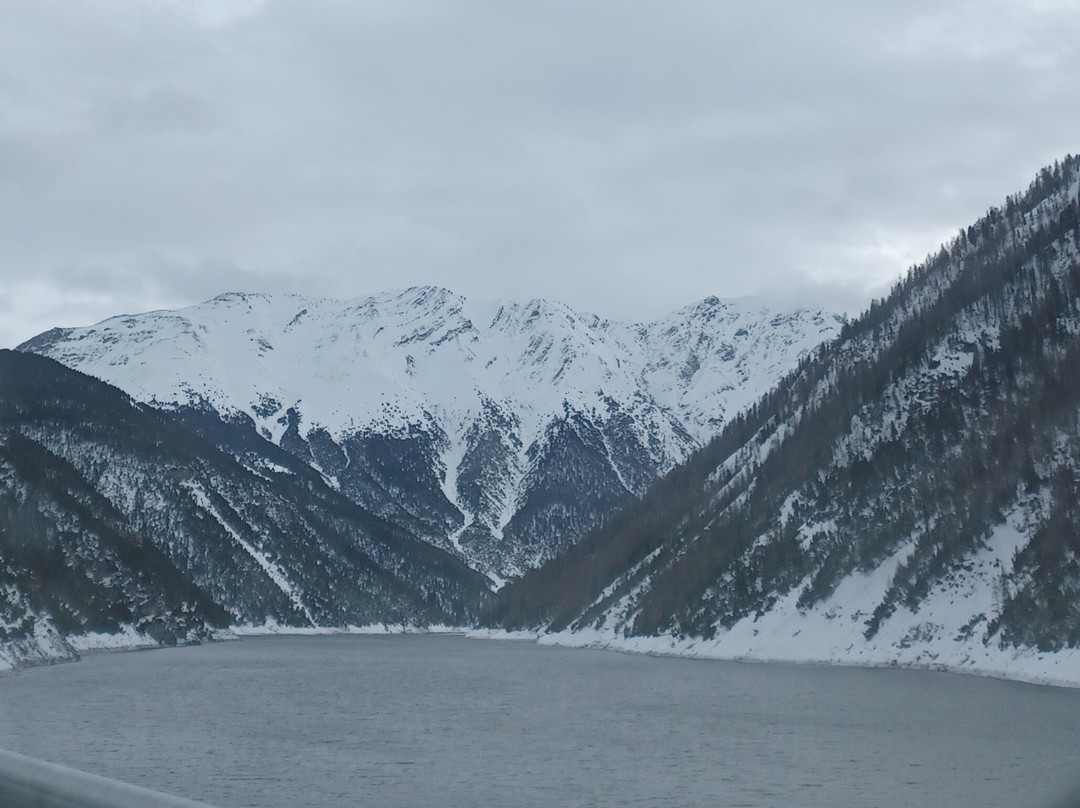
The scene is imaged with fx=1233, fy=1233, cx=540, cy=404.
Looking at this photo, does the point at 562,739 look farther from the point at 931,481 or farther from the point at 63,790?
the point at 931,481

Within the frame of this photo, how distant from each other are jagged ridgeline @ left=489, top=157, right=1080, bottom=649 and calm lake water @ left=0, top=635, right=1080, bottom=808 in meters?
A: 14.7

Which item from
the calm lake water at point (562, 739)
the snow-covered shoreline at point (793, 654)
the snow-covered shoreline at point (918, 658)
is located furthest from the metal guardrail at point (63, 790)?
the snow-covered shoreline at point (793, 654)

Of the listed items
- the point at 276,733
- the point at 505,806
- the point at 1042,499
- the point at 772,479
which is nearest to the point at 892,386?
the point at 772,479

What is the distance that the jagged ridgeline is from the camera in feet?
342

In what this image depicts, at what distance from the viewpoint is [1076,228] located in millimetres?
151500

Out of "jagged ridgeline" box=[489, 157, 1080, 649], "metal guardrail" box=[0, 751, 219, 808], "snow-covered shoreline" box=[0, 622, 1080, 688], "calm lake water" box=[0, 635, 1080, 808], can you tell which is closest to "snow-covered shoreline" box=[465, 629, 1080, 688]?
"snow-covered shoreline" box=[0, 622, 1080, 688]

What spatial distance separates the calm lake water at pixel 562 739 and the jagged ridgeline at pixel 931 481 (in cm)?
1469

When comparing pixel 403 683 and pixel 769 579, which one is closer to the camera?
pixel 403 683

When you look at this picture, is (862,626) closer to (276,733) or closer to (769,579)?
(769,579)

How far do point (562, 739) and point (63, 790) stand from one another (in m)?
42.1

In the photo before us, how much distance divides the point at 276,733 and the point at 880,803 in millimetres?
28521

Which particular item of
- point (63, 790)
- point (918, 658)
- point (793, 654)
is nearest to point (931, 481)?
point (793, 654)

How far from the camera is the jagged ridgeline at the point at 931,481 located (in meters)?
104

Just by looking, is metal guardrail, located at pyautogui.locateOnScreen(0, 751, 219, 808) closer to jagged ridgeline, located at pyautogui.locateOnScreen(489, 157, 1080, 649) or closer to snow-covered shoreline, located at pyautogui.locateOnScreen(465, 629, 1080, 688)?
snow-covered shoreline, located at pyautogui.locateOnScreen(465, 629, 1080, 688)
